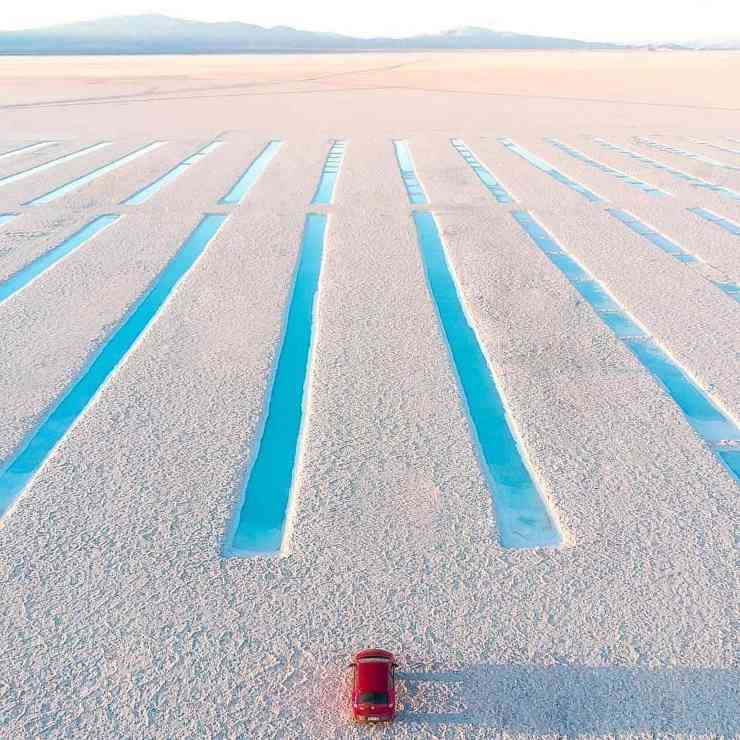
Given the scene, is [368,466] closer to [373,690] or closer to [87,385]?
[373,690]

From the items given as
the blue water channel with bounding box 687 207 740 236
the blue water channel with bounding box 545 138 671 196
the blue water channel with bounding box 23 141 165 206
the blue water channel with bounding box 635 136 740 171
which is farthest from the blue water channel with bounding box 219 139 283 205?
the blue water channel with bounding box 635 136 740 171

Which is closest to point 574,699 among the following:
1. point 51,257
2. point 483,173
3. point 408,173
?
point 51,257

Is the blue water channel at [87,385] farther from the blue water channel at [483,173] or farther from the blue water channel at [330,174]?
the blue water channel at [483,173]

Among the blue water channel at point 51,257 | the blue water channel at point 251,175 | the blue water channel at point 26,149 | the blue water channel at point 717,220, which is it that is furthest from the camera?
the blue water channel at point 26,149

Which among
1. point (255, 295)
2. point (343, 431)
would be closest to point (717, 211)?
point (255, 295)

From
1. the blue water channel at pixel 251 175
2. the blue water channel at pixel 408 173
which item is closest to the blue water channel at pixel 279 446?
the blue water channel at pixel 408 173

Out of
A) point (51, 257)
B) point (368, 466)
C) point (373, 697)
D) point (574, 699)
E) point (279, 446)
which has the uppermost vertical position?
point (373, 697)

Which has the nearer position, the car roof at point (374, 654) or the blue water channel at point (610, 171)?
the car roof at point (374, 654)
